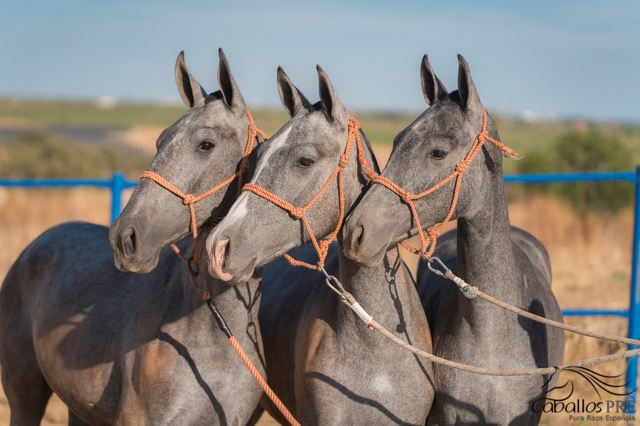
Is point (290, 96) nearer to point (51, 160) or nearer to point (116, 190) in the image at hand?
point (116, 190)

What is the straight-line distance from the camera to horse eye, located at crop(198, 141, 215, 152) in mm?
3561

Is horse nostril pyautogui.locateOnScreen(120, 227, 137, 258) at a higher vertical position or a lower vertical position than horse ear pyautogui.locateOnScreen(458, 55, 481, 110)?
lower

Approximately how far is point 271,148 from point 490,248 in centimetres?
102

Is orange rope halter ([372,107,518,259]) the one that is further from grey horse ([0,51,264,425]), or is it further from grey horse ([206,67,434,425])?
grey horse ([0,51,264,425])

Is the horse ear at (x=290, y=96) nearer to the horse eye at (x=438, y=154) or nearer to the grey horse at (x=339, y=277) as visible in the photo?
the grey horse at (x=339, y=277)

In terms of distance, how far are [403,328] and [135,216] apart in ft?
3.93

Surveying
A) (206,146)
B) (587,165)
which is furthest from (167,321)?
(587,165)

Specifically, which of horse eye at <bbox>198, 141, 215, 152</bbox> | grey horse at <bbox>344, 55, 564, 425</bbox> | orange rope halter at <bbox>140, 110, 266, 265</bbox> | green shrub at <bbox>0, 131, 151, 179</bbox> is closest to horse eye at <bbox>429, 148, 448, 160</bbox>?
grey horse at <bbox>344, 55, 564, 425</bbox>

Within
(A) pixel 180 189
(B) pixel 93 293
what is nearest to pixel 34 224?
(B) pixel 93 293

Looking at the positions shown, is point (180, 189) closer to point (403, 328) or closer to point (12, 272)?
point (403, 328)

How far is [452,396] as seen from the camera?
12.0 feet

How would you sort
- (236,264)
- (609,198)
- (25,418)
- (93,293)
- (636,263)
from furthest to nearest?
(609,198) → (636,263) → (25,418) → (93,293) → (236,264)

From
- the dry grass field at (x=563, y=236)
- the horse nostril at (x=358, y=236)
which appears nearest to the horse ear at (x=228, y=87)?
the horse nostril at (x=358, y=236)

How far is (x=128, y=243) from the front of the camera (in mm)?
3344
